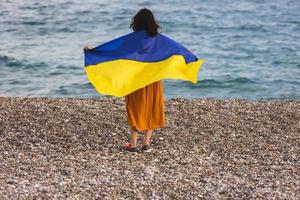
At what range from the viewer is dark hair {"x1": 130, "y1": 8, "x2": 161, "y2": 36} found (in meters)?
8.66

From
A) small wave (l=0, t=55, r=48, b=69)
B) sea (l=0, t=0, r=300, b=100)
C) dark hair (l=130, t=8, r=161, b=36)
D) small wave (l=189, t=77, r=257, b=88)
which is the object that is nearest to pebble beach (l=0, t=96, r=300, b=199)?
dark hair (l=130, t=8, r=161, b=36)

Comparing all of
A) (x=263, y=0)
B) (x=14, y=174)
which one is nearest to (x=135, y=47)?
(x=14, y=174)

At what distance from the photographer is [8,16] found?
31.4m

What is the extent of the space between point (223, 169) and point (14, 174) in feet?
8.86

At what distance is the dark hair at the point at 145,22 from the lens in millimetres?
8656

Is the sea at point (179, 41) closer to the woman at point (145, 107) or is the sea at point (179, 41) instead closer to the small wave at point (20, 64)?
the small wave at point (20, 64)

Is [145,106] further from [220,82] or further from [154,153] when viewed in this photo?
[220,82]

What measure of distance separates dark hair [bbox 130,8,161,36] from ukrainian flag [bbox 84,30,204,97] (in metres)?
0.07

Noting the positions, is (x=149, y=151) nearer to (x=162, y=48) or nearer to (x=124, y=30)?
(x=162, y=48)

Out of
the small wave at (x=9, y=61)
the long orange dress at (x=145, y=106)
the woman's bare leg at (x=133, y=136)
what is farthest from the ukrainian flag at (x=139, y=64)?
the small wave at (x=9, y=61)

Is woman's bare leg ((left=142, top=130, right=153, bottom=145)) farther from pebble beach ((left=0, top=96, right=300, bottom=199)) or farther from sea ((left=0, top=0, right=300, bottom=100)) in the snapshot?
sea ((left=0, top=0, right=300, bottom=100))

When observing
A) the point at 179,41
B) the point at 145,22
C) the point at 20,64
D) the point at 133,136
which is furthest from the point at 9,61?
the point at 145,22

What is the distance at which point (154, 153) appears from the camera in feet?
30.1

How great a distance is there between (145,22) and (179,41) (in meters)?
16.8
